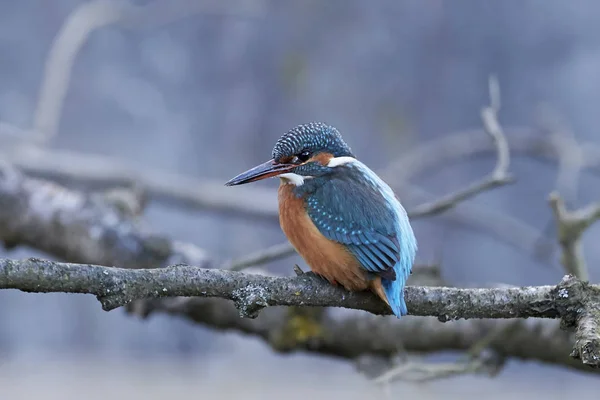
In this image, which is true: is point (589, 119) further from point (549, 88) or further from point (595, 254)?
point (595, 254)

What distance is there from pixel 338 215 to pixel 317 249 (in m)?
0.08

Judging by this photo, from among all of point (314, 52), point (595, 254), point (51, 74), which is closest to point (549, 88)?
point (595, 254)

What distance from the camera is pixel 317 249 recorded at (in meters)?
1.57

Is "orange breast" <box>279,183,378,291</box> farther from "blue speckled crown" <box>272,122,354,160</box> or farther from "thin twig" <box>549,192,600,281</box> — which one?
"thin twig" <box>549,192,600,281</box>

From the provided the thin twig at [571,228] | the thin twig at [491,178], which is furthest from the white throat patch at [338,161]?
the thin twig at [571,228]

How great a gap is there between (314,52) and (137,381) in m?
2.64

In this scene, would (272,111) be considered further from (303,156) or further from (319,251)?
(319,251)

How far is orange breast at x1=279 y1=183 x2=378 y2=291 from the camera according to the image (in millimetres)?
1504

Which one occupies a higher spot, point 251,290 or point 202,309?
point 202,309

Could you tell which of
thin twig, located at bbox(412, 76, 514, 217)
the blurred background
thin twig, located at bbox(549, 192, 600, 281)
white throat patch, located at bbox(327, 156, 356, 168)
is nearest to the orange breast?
white throat patch, located at bbox(327, 156, 356, 168)

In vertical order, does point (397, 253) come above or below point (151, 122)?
below

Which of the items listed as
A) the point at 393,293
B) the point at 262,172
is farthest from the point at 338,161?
the point at 393,293

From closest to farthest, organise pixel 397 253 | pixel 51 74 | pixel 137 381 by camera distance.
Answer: pixel 397 253 → pixel 51 74 → pixel 137 381

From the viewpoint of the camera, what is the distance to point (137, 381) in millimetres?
5172
